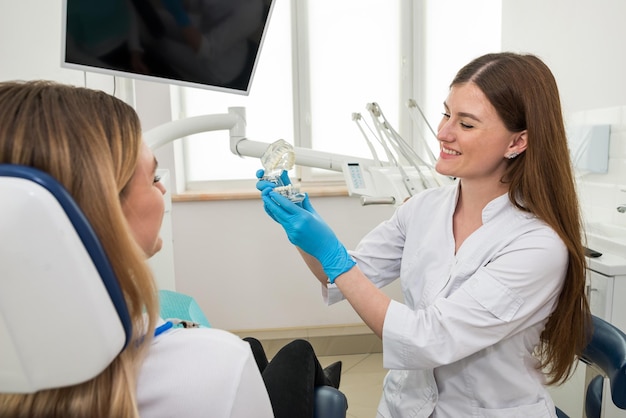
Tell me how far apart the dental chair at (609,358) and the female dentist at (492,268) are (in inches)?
1.2

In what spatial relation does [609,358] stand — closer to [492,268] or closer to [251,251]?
[492,268]

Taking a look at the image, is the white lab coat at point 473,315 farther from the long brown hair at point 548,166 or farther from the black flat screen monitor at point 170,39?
the black flat screen monitor at point 170,39

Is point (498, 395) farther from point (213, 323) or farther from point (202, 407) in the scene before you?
point (213, 323)

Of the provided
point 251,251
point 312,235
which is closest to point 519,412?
point 312,235

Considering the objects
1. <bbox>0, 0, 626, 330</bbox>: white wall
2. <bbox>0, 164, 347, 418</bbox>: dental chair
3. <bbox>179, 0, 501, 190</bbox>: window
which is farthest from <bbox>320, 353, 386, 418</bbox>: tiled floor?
<bbox>0, 164, 347, 418</bbox>: dental chair

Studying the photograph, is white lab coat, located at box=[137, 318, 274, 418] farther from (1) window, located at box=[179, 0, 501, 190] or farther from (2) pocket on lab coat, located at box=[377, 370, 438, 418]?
(1) window, located at box=[179, 0, 501, 190]

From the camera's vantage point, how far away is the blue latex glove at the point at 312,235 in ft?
3.79

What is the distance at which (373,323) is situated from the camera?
3.59 ft

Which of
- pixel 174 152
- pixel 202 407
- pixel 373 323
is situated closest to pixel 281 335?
pixel 174 152

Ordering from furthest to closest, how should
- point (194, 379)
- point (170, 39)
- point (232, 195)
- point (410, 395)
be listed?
point (232, 195), point (170, 39), point (410, 395), point (194, 379)

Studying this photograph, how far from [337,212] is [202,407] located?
236cm

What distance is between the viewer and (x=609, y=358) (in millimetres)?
1028

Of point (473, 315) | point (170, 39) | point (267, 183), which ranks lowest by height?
point (473, 315)

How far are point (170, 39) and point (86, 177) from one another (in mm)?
1036
